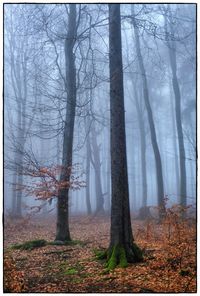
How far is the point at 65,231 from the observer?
41.2 ft

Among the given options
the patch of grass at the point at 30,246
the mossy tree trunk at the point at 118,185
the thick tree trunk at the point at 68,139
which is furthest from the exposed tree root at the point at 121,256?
the thick tree trunk at the point at 68,139

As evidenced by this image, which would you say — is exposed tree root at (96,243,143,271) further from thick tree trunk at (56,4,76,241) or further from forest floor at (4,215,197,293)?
thick tree trunk at (56,4,76,241)

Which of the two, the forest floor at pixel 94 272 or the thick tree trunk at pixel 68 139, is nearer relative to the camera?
the forest floor at pixel 94 272

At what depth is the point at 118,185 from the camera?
8.85 meters

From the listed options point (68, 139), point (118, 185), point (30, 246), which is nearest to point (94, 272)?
point (118, 185)

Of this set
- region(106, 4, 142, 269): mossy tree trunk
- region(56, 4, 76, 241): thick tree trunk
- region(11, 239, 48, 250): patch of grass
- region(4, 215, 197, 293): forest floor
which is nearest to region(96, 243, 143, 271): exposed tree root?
region(106, 4, 142, 269): mossy tree trunk

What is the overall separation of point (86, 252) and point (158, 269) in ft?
10.4

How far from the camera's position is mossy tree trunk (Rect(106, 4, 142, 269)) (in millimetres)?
8616

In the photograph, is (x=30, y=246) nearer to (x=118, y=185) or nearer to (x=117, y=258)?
(x=117, y=258)

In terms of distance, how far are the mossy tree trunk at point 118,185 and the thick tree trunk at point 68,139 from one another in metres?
3.10

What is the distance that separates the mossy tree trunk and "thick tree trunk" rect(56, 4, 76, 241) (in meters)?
3.10

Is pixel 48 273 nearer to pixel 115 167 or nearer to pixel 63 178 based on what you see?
pixel 115 167

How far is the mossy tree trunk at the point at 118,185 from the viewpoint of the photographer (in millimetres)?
Result: 8616

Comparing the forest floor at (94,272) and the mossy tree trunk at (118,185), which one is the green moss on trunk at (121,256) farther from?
the forest floor at (94,272)
